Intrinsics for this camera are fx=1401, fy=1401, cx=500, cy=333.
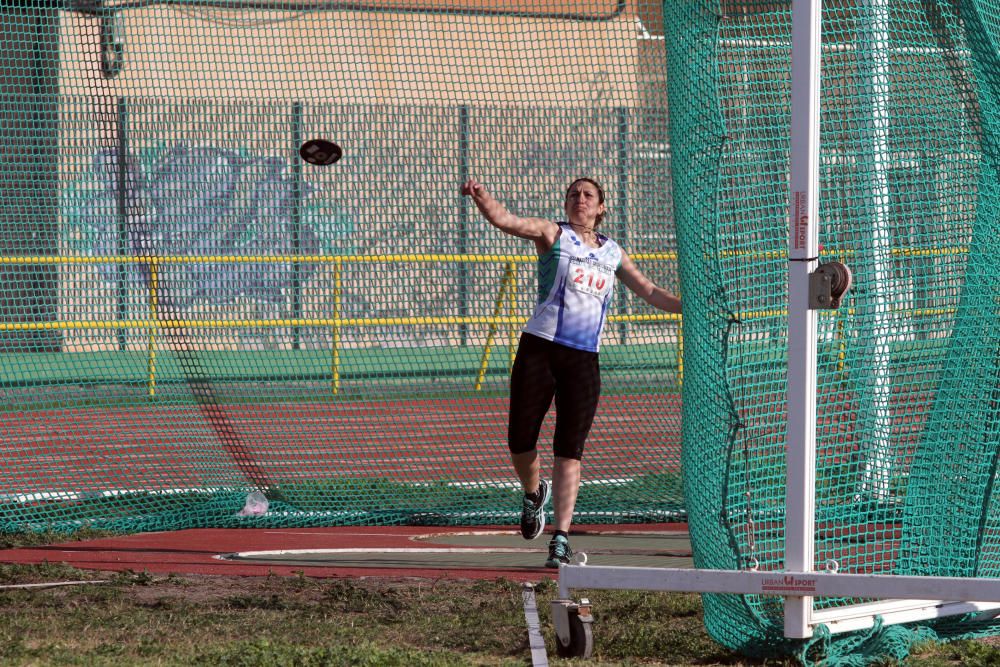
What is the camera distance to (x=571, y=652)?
18.8ft

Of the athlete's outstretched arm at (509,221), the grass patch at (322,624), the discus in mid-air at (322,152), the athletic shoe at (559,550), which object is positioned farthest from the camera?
the discus in mid-air at (322,152)

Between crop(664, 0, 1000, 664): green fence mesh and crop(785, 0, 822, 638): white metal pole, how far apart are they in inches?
21.5

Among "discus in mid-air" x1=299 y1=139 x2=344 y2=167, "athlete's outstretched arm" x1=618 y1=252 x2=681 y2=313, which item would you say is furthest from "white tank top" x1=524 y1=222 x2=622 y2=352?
"discus in mid-air" x1=299 y1=139 x2=344 y2=167

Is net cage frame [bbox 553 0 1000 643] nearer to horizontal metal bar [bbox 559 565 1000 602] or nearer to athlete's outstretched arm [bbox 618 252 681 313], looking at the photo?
horizontal metal bar [bbox 559 565 1000 602]

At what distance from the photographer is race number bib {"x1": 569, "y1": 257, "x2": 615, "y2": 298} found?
7531 mm

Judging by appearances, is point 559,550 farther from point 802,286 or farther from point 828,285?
point 828,285

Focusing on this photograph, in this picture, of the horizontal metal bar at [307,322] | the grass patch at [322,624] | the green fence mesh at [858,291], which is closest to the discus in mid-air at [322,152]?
the horizontal metal bar at [307,322]

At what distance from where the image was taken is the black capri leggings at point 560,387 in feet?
24.9

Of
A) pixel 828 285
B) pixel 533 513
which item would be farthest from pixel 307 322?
pixel 828 285

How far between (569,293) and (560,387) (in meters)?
0.52

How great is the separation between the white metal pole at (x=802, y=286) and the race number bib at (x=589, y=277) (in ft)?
7.49

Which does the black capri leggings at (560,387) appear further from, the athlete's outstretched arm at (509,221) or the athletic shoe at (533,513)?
the athlete's outstretched arm at (509,221)

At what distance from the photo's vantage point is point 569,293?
755 centimetres

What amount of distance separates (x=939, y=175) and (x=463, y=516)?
13.2ft
